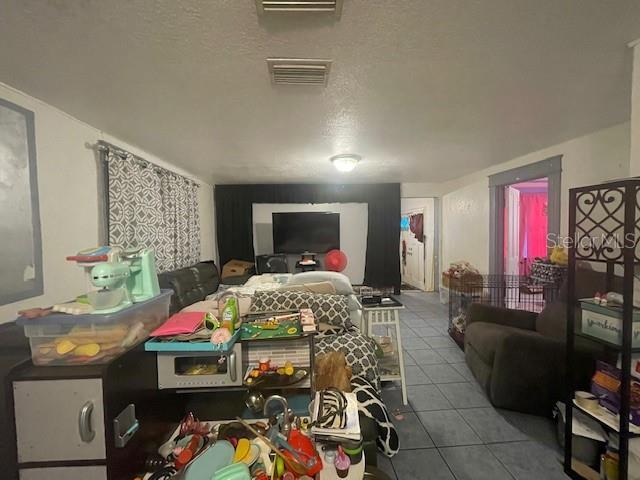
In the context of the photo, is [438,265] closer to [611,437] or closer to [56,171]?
[611,437]

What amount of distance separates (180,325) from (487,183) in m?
4.06

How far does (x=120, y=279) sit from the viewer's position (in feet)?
2.74

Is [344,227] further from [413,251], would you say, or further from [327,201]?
[413,251]

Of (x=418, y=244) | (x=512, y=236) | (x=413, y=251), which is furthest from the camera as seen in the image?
(x=413, y=251)

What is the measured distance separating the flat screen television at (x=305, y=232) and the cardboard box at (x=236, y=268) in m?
0.55

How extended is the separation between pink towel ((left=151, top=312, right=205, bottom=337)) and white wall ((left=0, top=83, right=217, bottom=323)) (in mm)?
1127

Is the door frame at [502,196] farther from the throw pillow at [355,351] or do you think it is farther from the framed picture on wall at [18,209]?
the framed picture on wall at [18,209]

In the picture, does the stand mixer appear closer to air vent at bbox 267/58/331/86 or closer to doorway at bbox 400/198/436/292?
air vent at bbox 267/58/331/86

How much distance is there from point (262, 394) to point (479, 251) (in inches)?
150

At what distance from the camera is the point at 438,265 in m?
5.26

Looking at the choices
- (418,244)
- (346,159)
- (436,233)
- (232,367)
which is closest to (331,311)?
(232,367)

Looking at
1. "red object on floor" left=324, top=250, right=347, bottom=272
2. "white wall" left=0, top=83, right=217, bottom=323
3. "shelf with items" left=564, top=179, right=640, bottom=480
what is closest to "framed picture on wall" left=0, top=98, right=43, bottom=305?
"white wall" left=0, top=83, right=217, bottom=323

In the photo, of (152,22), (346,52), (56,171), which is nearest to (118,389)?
(152,22)

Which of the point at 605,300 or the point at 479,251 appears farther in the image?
the point at 479,251
